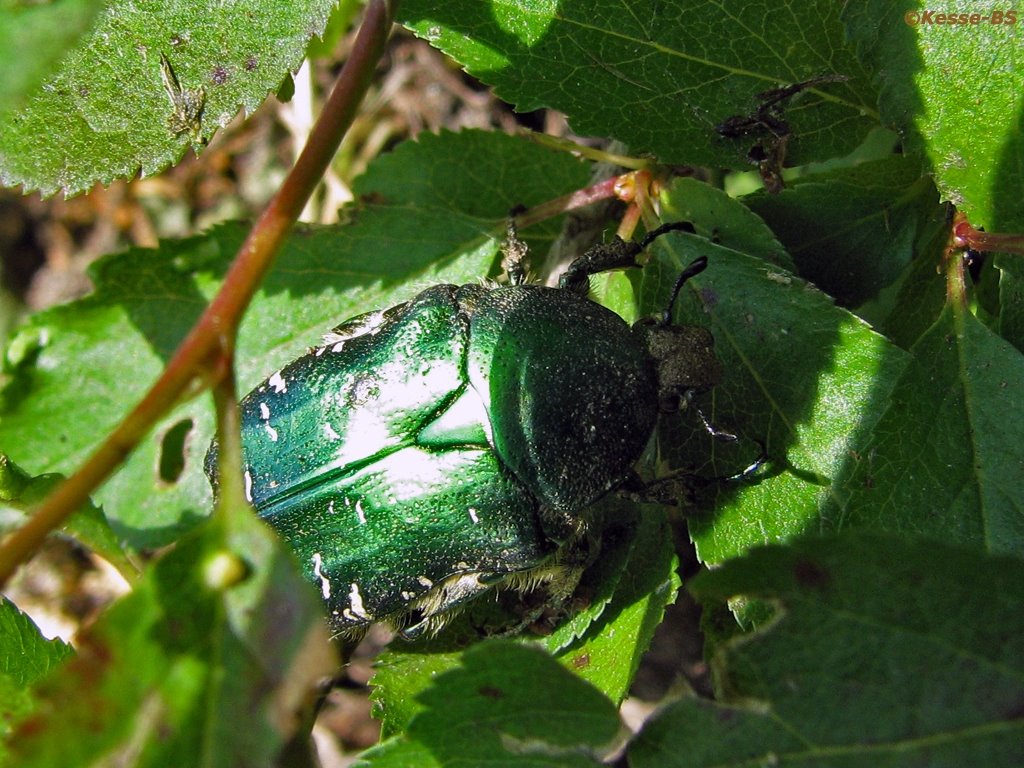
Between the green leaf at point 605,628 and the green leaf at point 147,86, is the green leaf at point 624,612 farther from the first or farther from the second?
the green leaf at point 147,86

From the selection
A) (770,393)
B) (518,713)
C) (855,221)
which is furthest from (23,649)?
(855,221)

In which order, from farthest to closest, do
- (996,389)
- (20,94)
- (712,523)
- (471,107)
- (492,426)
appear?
(471,107) → (492,426) → (712,523) → (996,389) → (20,94)

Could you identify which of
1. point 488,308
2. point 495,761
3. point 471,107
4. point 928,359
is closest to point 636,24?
point 488,308

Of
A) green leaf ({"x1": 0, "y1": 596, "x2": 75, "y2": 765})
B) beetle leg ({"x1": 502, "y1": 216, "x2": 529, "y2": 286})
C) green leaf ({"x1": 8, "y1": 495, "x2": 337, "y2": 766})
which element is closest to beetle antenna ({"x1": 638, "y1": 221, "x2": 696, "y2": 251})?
beetle leg ({"x1": 502, "y1": 216, "x2": 529, "y2": 286})

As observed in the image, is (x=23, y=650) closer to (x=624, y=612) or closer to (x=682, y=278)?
(x=624, y=612)

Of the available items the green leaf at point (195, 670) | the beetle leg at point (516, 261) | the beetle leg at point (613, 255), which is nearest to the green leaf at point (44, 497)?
the green leaf at point (195, 670)

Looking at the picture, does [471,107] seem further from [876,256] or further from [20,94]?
[20,94]
